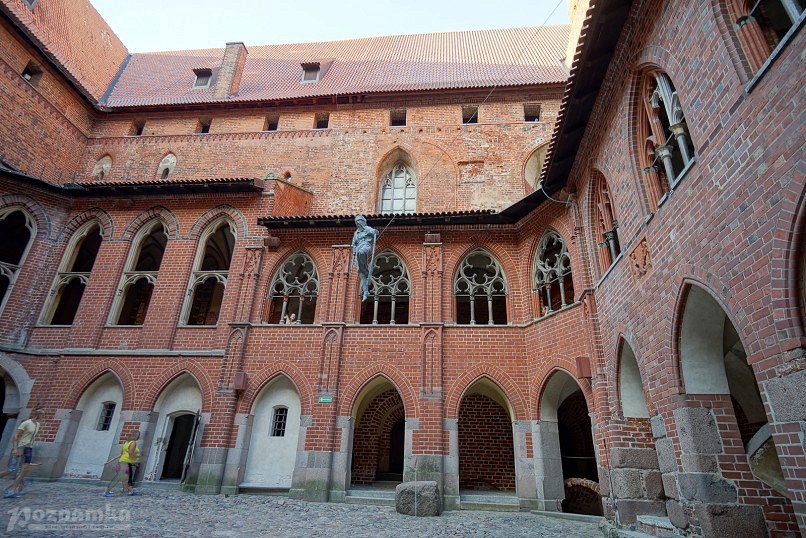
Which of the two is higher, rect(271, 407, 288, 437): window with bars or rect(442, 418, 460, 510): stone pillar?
rect(271, 407, 288, 437): window with bars

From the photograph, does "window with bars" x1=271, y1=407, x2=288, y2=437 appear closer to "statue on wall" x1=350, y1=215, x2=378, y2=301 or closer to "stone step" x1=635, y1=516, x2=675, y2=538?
"statue on wall" x1=350, y1=215, x2=378, y2=301

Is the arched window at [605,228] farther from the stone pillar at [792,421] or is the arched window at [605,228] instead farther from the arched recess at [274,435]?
the arched recess at [274,435]

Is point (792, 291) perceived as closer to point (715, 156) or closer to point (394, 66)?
point (715, 156)

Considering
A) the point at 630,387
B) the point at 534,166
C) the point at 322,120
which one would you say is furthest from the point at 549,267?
the point at 322,120

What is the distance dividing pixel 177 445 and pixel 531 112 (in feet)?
58.7

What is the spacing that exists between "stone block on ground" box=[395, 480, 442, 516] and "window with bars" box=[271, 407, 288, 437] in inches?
170

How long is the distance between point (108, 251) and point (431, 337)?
11.0 metres

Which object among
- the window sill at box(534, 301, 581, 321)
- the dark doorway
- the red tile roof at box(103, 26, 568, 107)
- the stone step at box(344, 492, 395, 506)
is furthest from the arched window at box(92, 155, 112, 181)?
the window sill at box(534, 301, 581, 321)

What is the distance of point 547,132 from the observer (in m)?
15.5

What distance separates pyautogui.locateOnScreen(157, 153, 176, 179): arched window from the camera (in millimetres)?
16734

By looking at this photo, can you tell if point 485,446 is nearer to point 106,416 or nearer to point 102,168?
point 106,416

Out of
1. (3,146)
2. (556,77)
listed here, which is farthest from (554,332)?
(3,146)

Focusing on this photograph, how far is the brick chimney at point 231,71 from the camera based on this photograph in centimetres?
1847

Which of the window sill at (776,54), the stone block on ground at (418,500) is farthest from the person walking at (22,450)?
the window sill at (776,54)
